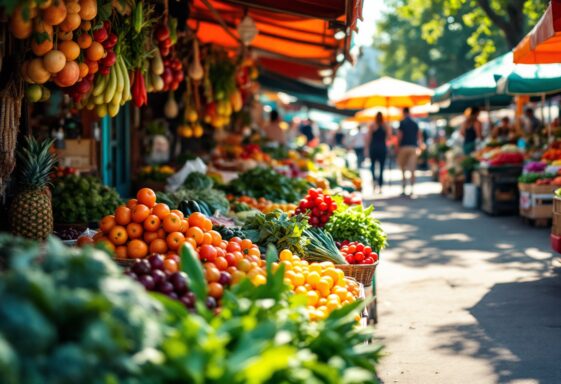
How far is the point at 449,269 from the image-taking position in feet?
31.2

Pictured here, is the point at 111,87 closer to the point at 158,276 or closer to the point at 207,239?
the point at 207,239

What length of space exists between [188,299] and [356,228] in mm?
3229

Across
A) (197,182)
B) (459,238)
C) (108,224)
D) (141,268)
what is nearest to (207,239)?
(108,224)

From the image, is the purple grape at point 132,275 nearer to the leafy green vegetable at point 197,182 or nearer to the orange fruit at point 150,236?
the orange fruit at point 150,236

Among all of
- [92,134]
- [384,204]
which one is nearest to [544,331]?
[92,134]

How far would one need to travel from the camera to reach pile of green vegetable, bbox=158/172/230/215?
265 inches

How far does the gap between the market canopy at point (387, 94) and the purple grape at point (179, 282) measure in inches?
564

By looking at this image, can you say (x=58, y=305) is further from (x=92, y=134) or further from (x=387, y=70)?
(x=387, y=70)

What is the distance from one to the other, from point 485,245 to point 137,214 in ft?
26.1

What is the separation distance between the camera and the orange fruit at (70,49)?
4.84m

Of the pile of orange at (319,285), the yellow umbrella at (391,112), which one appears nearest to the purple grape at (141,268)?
the pile of orange at (319,285)

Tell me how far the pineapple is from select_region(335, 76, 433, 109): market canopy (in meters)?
12.6

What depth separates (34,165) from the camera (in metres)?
5.19

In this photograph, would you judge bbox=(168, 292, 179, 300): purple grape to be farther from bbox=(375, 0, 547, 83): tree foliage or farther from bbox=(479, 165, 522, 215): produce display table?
bbox=(375, 0, 547, 83): tree foliage
